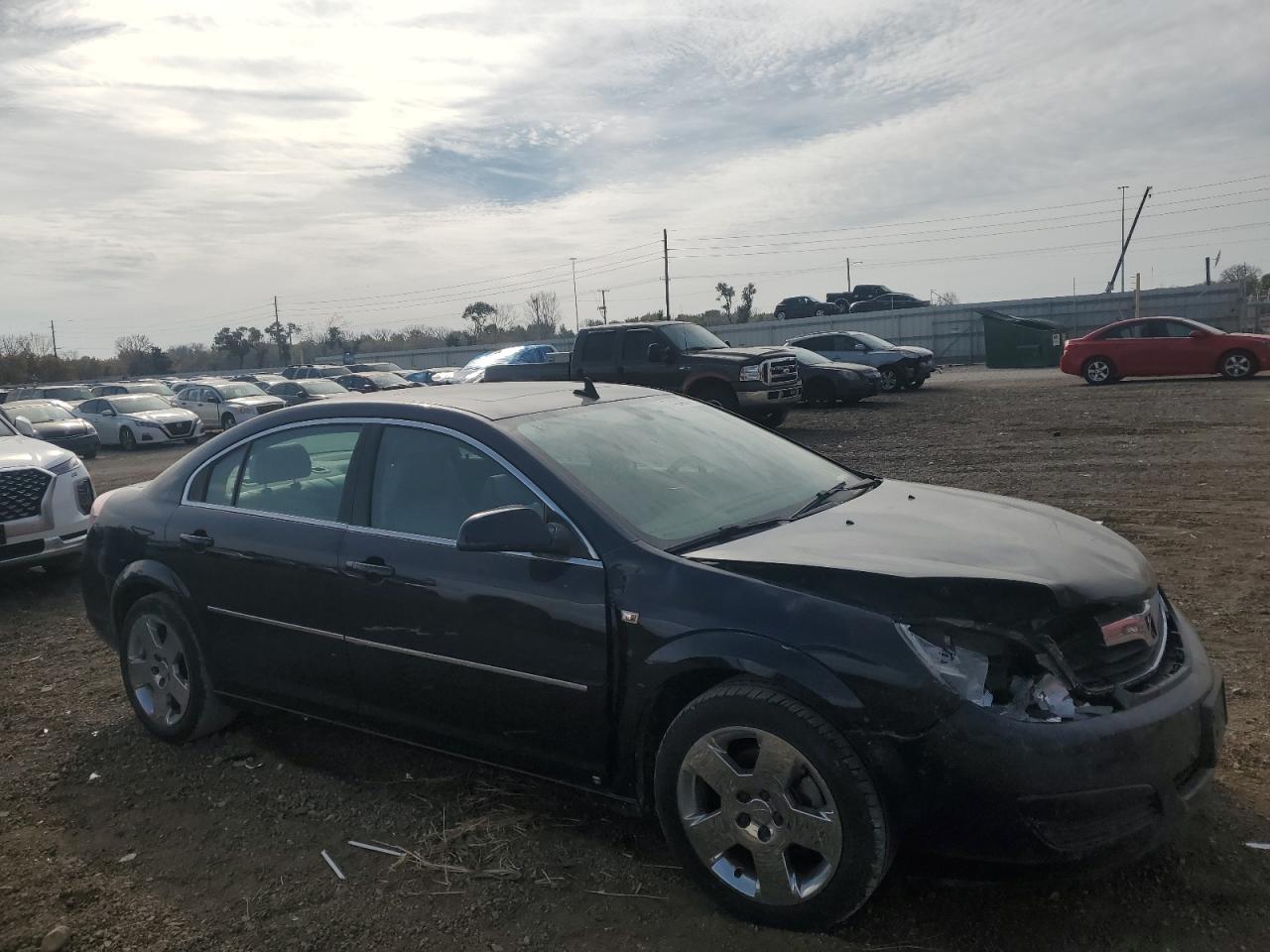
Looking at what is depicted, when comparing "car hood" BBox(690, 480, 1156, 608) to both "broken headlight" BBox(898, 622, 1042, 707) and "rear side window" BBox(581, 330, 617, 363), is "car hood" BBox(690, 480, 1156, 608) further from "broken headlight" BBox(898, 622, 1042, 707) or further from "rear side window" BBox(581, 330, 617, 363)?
"rear side window" BBox(581, 330, 617, 363)

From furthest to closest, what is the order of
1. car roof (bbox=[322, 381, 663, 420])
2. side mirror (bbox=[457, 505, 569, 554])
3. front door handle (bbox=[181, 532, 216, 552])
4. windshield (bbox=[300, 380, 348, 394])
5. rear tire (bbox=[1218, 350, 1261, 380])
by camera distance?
windshield (bbox=[300, 380, 348, 394])
rear tire (bbox=[1218, 350, 1261, 380])
front door handle (bbox=[181, 532, 216, 552])
car roof (bbox=[322, 381, 663, 420])
side mirror (bbox=[457, 505, 569, 554])

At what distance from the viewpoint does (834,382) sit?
67.6 feet

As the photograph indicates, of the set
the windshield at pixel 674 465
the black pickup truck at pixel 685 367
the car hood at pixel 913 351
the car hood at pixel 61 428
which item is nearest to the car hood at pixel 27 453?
the windshield at pixel 674 465

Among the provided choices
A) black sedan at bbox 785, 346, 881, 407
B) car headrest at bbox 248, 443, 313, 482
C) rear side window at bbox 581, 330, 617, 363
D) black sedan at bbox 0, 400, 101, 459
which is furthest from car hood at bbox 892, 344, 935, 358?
car headrest at bbox 248, 443, 313, 482

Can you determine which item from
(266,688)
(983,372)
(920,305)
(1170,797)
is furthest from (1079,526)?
(920,305)

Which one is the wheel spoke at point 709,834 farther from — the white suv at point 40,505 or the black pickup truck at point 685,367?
the black pickup truck at point 685,367

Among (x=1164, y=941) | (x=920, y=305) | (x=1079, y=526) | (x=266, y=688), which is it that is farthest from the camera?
(x=920, y=305)

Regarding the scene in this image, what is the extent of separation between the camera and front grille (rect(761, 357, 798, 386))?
16.3 m

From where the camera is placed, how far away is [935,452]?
44.2 ft

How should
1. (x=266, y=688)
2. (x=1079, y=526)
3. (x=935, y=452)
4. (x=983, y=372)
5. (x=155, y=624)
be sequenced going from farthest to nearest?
(x=983, y=372) → (x=935, y=452) → (x=155, y=624) → (x=266, y=688) → (x=1079, y=526)

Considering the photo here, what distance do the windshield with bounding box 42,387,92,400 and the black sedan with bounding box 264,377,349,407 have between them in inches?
298

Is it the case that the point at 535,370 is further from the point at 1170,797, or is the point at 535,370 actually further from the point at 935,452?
the point at 1170,797

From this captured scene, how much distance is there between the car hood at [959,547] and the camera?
3.02 m

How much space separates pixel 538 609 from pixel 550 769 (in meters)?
0.58
